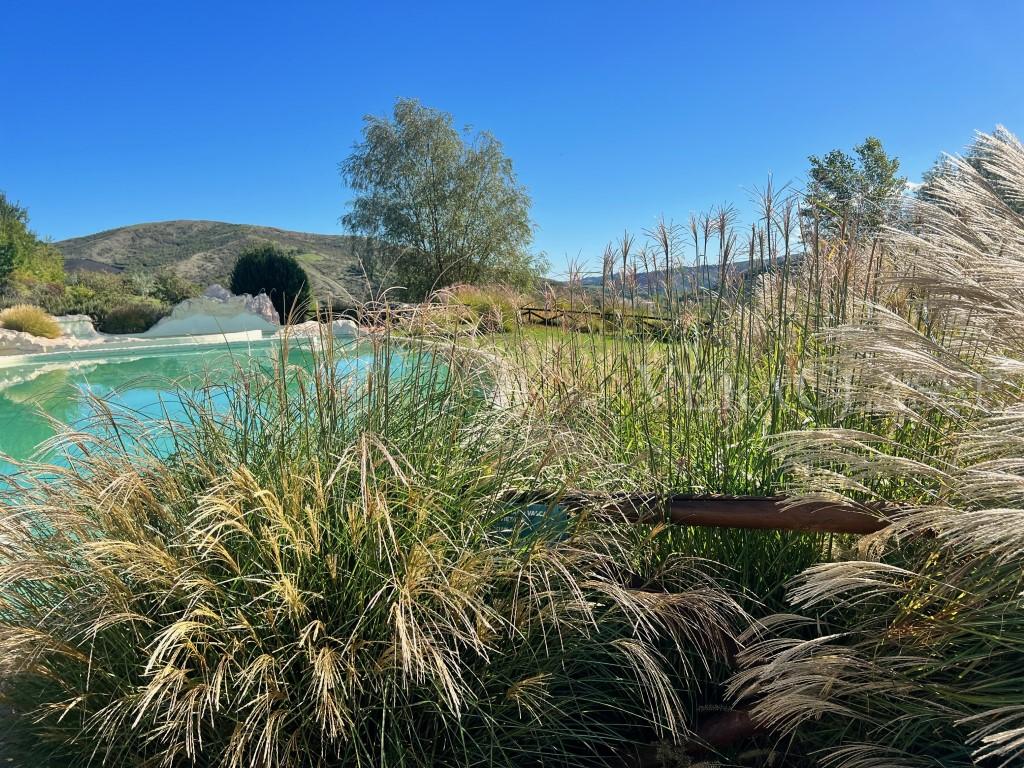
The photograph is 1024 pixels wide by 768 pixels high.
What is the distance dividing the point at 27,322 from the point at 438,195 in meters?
12.7

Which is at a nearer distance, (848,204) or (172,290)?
(848,204)

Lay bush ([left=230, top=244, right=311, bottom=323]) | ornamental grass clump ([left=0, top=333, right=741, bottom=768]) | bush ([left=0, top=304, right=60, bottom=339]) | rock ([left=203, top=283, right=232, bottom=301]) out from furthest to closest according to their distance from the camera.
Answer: bush ([left=230, top=244, right=311, bottom=323]) < rock ([left=203, top=283, right=232, bottom=301]) < bush ([left=0, top=304, right=60, bottom=339]) < ornamental grass clump ([left=0, top=333, right=741, bottom=768])

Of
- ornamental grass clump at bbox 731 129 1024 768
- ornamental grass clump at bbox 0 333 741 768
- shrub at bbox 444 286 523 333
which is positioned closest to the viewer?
ornamental grass clump at bbox 731 129 1024 768

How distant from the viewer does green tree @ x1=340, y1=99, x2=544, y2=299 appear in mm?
22859

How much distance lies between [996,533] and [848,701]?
686 millimetres

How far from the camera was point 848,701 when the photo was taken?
Answer: 1428 mm

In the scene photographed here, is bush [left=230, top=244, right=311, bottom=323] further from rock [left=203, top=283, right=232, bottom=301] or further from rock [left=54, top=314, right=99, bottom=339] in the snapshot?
rock [left=54, top=314, right=99, bottom=339]

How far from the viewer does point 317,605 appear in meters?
1.53

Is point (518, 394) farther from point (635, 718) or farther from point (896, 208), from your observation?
point (896, 208)

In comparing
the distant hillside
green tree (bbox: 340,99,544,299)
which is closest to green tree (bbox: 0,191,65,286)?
the distant hillside

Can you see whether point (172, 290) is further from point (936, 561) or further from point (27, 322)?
point (936, 561)

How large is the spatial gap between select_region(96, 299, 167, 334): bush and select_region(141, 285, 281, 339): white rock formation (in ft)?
2.27

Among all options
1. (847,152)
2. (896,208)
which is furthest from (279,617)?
(847,152)

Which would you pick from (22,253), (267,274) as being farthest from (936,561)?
(22,253)
